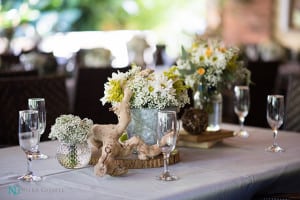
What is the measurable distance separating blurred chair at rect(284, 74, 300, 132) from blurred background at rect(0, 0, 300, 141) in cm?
394

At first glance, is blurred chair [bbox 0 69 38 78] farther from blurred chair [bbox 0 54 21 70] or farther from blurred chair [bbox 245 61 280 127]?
blurred chair [bbox 0 54 21 70]

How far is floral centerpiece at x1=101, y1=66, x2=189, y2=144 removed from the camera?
239 centimetres

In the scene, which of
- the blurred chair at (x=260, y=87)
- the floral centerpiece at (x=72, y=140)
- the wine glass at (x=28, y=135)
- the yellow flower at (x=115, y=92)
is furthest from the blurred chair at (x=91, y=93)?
the wine glass at (x=28, y=135)

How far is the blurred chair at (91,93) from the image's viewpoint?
4.33 meters

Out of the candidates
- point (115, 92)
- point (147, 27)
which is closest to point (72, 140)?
point (115, 92)

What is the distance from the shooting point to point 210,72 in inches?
114

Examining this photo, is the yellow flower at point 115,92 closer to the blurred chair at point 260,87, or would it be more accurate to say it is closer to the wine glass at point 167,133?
the wine glass at point 167,133

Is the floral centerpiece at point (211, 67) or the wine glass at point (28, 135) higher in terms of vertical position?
the floral centerpiece at point (211, 67)

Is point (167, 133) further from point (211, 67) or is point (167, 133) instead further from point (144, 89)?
point (211, 67)

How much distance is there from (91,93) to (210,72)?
5.38 ft

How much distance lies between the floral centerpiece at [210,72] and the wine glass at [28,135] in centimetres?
96

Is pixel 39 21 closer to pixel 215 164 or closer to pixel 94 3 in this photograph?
pixel 94 3

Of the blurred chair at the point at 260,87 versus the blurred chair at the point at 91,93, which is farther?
the blurred chair at the point at 260,87

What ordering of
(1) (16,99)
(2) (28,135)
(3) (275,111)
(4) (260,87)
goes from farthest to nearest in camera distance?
(4) (260,87) → (1) (16,99) → (3) (275,111) → (2) (28,135)
